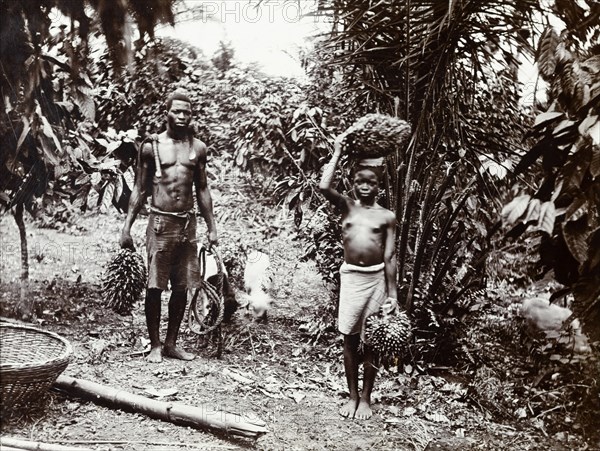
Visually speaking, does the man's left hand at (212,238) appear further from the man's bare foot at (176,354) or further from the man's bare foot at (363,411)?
the man's bare foot at (363,411)

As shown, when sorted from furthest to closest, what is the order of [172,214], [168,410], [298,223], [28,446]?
1. [298,223]
2. [172,214]
3. [168,410]
4. [28,446]

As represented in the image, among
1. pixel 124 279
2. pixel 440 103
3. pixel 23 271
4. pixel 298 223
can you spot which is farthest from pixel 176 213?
pixel 440 103

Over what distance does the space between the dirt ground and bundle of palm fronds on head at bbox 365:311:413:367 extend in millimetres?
222

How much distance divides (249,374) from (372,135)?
1.11m

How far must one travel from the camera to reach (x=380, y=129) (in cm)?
244

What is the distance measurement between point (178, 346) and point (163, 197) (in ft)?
2.10

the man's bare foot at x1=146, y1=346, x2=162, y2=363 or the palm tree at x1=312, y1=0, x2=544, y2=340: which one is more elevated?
the palm tree at x1=312, y1=0, x2=544, y2=340

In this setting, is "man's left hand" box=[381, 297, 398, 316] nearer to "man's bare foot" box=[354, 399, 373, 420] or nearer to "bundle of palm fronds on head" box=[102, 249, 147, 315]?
"man's bare foot" box=[354, 399, 373, 420]

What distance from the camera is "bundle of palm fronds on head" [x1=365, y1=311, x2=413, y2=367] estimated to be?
243 centimetres

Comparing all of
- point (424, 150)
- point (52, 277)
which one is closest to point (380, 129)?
point (424, 150)

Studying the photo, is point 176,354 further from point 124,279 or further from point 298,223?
point 298,223

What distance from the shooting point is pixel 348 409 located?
2537 millimetres

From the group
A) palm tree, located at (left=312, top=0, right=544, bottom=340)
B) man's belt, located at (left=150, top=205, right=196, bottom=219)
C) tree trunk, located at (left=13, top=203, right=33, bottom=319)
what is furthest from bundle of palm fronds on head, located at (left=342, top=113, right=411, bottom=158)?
tree trunk, located at (left=13, top=203, right=33, bottom=319)

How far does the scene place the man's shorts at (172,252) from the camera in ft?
8.50
